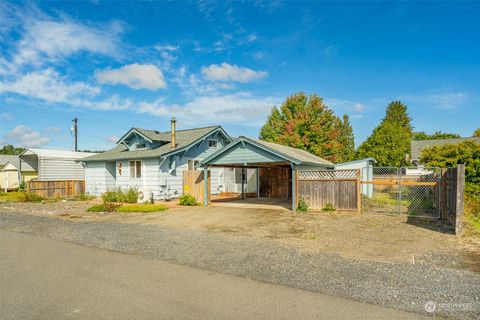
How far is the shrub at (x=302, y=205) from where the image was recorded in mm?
15211

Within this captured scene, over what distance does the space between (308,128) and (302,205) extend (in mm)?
28095

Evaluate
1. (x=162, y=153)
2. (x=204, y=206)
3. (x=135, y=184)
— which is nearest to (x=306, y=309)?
(x=204, y=206)

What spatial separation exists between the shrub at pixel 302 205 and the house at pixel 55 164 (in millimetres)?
19920

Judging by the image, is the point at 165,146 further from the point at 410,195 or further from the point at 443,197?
the point at 443,197

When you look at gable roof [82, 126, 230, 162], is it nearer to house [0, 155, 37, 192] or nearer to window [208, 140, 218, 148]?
window [208, 140, 218, 148]

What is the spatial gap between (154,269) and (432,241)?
292 inches

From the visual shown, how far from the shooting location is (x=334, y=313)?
439cm

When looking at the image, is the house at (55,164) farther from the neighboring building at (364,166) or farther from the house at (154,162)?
the neighboring building at (364,166)

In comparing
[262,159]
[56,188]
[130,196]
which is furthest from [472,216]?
[56,188]

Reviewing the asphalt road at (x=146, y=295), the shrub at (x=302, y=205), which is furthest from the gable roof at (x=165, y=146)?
the asphalt road at (x=146, y=295)

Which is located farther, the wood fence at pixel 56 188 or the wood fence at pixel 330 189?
the wood fence at pixel 56 188

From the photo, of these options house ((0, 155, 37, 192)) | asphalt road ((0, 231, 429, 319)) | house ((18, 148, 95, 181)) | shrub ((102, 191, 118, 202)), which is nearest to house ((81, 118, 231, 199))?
shrub ((102, 191, 118, 202))

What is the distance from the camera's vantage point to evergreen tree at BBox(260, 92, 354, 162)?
40656mm

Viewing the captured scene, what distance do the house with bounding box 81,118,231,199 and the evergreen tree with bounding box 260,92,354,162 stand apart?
1779cm
